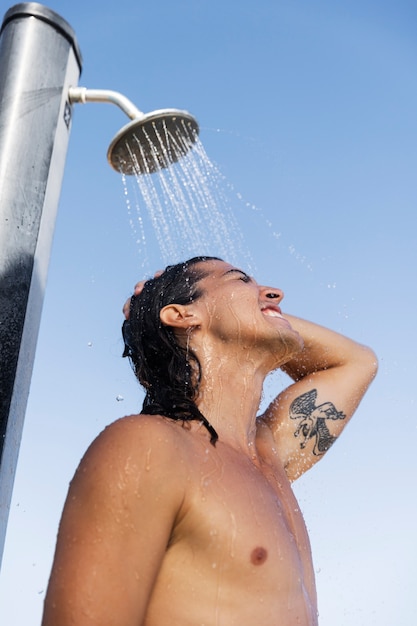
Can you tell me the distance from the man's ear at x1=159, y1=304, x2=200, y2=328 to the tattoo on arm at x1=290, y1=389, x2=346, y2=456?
2.56 feet

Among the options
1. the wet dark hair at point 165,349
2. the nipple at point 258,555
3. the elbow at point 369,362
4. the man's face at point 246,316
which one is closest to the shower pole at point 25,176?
the wet dark hair at point 165,349

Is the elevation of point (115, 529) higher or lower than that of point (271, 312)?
lower

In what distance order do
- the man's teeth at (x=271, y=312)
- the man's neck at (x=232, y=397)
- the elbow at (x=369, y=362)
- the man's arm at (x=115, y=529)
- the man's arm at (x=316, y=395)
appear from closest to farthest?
the man's arm at (x=115, y=529), the man's neck at (x=232, y=397), the man's teeth at (x=271, y=312), the man's arm at (x=316, y=395), the elbow at (x=369, y=362)

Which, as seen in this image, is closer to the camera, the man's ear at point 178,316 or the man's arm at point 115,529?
the man's arm at point 115,529

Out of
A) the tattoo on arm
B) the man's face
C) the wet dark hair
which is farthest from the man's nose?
the tattoo on arm

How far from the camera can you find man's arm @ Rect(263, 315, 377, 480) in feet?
12.0

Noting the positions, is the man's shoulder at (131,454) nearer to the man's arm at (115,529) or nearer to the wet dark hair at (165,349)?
the man's arm at (115,529)

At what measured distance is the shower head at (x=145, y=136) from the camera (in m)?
3.55

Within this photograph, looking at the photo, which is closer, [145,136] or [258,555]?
[258,555]

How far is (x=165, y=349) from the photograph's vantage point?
3.36 metres

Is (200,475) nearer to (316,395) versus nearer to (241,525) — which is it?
(241,525)

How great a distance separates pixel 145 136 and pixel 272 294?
A: 0.96m

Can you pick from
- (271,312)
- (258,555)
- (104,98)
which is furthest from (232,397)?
(104,98)

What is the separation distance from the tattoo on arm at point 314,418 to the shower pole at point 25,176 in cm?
131
